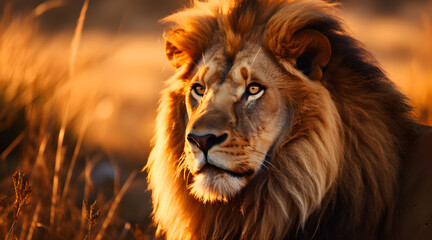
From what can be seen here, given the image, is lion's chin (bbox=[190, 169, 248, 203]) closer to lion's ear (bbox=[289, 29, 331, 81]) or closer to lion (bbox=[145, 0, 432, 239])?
lion (bbox=[145, 0, 432, 239])

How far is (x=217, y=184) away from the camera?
9.14 feet

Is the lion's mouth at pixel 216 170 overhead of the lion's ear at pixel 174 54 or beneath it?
beneath

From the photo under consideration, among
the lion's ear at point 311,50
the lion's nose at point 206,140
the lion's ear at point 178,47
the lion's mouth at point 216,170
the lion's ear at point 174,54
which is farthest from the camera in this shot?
the lion's ear at point 174,54

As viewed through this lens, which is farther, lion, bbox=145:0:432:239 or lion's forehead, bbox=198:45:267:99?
lion's forehead, bbox=198:45:267:99

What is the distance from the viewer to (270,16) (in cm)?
319

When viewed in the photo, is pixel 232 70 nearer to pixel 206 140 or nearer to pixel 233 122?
pixel 233 122

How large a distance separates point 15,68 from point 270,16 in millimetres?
3011

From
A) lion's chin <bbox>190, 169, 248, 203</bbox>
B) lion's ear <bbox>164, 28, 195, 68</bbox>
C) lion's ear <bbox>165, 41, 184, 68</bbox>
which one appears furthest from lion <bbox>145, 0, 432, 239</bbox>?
lion's ear <bbox>165, 41, 184, 68</bbox>

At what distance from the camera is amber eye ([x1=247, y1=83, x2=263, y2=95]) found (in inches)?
118

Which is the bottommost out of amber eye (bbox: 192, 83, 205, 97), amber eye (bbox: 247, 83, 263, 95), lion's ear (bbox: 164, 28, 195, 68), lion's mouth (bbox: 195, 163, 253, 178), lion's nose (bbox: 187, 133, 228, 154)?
lion's mouth (bbox: 195, 163, 253, 178)

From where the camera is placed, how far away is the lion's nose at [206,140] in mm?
2672

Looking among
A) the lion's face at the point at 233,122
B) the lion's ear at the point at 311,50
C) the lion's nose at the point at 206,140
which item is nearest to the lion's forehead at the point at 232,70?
the lion's face at the point at 233,122

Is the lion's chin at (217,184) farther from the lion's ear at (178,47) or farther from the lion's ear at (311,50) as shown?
the lion's ear at (178,47)

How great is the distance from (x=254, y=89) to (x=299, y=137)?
0.40m
